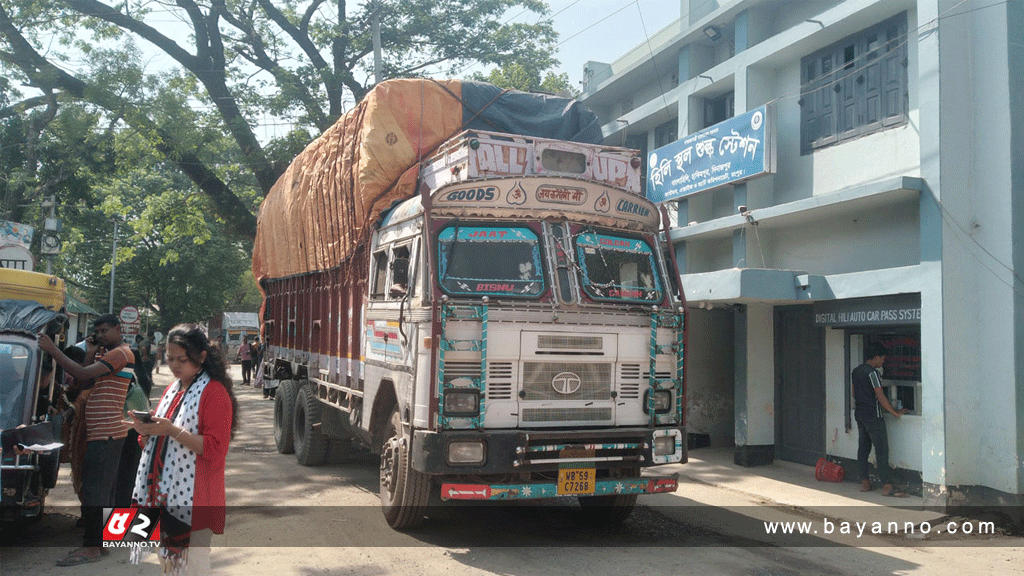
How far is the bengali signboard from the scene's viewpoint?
1052cm

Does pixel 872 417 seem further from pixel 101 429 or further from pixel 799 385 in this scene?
pixel 101 429

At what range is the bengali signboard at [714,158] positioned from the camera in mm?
10516

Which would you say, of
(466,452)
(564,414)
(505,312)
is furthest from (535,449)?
(505,312)

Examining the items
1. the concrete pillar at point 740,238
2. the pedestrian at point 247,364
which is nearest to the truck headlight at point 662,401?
the concrete pillar at point 740,238

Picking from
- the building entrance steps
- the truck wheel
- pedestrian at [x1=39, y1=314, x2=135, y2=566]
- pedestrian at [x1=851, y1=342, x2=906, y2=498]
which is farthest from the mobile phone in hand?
pedestrian at [x1=851, y1=342, x2=906, y2=498]

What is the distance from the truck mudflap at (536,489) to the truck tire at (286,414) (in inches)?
211

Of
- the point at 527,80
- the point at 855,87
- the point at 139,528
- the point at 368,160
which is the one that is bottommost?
the point at 139,528

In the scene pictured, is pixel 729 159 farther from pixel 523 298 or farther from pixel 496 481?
pixel 496 481

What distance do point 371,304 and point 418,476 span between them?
6.70 feet

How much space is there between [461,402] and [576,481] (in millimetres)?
1100

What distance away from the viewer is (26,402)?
5.71 metres

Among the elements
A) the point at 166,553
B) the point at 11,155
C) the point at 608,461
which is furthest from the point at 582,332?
the point at 11,155

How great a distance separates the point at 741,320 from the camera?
11.4 metres

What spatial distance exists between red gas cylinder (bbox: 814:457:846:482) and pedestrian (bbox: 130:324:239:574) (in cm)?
833
